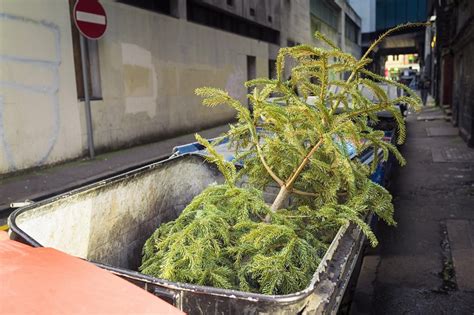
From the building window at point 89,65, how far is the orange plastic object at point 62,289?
8963mm

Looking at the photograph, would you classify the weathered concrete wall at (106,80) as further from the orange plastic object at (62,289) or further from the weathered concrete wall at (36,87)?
the orange plastic object at (62,289)

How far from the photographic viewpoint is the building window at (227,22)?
626 inches

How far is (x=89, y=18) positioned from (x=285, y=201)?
7.41 meters

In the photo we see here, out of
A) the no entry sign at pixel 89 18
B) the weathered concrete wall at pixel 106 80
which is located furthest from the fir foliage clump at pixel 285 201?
the no entry sign at pixel 89 18

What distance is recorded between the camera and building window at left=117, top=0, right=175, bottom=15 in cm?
1232

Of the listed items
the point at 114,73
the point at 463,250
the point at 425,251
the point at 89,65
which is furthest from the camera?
the point at 114,73

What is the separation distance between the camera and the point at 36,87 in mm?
8914

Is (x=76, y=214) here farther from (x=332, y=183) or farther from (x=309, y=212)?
(x=332, y=183)

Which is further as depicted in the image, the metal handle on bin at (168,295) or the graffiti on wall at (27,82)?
the graffiti on wall at (27,82)

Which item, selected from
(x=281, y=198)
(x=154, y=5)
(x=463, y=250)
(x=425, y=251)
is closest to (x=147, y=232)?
(x=281, y=198)

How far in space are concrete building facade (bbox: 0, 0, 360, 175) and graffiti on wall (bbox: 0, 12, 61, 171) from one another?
2cm

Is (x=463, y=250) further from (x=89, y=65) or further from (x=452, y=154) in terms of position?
(x=89, y=65)

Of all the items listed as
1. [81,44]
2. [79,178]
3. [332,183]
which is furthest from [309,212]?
[81,44]

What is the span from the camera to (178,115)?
14.4m
